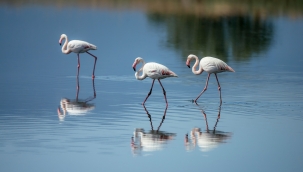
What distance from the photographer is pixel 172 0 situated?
50.5 meters

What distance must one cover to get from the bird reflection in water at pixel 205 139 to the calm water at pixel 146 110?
0.5 inches

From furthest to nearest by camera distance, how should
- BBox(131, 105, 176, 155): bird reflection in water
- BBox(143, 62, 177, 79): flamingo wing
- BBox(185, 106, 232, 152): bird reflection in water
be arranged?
BBox(143, 62, 177, 79): flamingo wing < BBox(185, 106, 232, 152): bird reflection in water < BBox(131, 105, 176, 155): bird reflection in water

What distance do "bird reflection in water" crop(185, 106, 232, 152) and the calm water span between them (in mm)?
14

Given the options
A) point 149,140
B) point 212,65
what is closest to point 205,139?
point 149,140

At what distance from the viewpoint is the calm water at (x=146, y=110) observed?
33.4 feet

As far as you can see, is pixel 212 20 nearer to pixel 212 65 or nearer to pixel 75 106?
pixel 212 65

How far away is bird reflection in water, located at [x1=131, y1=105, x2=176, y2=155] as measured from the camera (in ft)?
35.1

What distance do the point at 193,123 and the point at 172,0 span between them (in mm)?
38399

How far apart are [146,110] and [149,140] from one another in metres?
2.67

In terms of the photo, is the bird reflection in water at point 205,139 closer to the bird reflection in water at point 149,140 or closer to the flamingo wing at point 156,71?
the bird reflection in water at point 149,140

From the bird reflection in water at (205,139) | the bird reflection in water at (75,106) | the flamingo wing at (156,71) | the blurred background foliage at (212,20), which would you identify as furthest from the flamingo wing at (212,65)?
the blurred background foliage at (212,20)

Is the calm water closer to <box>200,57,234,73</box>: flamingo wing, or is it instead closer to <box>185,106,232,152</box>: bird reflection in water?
<box>185,106,232,152</box>: bird reflection in water

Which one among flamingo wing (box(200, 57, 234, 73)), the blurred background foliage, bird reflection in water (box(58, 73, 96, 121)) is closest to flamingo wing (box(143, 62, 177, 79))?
Result: flamingo wing (box(200, 57, 234, 73))

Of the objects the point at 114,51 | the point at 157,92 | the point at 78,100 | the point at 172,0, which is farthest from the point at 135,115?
the point at 172,0
